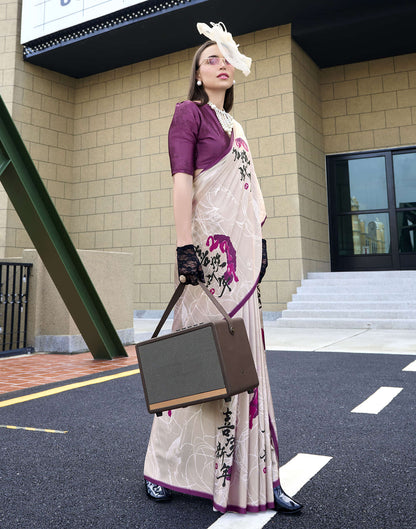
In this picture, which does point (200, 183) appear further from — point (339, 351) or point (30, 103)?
point (30, 103)

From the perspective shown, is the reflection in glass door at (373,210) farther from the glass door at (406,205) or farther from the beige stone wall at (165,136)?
the beige stone wall at (165,136)

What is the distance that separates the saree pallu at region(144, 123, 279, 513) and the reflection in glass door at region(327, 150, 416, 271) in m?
9.73

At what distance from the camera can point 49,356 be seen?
5801 millimetres

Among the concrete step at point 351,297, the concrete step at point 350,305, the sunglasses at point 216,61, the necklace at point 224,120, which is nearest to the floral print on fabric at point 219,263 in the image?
the necklace at point 224,120

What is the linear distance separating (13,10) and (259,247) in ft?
40.7

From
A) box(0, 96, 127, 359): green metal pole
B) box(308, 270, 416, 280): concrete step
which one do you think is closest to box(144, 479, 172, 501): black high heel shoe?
box(0, 96, 127, 359): green metal pole

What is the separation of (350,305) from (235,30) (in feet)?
20.8

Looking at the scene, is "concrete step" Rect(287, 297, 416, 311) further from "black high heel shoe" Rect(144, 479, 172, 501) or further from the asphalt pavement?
"black high heel shoe" Rect(144, 479, 172, 501)

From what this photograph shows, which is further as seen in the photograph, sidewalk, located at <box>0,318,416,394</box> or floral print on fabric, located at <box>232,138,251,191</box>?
sidewalk, located at <box>0,318,416,394</box>

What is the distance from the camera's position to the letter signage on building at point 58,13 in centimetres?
1017

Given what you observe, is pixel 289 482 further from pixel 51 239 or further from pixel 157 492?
pixel 51 239

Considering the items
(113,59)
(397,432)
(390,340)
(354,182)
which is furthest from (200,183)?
(113,59)

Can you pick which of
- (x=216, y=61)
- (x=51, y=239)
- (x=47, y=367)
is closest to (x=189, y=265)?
(x=216, y=61)

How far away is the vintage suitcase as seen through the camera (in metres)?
1.61
